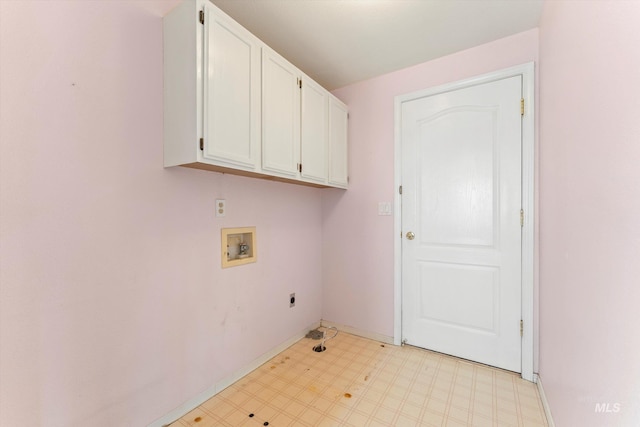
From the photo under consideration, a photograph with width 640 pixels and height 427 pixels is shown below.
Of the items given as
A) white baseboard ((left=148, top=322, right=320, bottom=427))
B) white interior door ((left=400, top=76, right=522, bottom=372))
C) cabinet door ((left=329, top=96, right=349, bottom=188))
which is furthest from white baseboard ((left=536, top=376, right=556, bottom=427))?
cabinet door ((left=329, top=96, right=349, bottom=188))

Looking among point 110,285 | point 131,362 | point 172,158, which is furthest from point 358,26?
point 131,362

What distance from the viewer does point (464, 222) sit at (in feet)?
6.85

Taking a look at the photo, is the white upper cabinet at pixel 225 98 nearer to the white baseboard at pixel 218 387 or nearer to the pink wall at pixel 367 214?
the pink wall at pixel 367 214

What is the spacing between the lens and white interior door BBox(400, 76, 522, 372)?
1921 millimetres

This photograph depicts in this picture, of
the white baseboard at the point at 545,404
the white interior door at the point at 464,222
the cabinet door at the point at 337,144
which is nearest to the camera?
the white baseboard at the point at 545,404

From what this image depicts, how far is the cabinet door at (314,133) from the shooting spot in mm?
2016

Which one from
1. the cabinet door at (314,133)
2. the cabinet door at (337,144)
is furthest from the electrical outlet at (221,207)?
the cabinet door at (337,144)

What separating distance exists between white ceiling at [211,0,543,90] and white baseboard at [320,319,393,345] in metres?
2.41

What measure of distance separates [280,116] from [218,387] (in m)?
1.83

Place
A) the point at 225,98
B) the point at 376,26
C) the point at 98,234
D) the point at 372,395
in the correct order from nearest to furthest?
the point at 98,234
the point at 225,98
the point at 372,395
the point at 376,26

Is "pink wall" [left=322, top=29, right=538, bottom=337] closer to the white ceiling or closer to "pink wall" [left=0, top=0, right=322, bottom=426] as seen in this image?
the white ceiling

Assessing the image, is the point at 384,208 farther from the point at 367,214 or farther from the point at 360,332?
the point at 360,332

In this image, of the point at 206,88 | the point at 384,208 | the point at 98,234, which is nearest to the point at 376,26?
the point at 206,88

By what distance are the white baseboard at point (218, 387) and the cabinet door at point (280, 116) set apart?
141 cm
